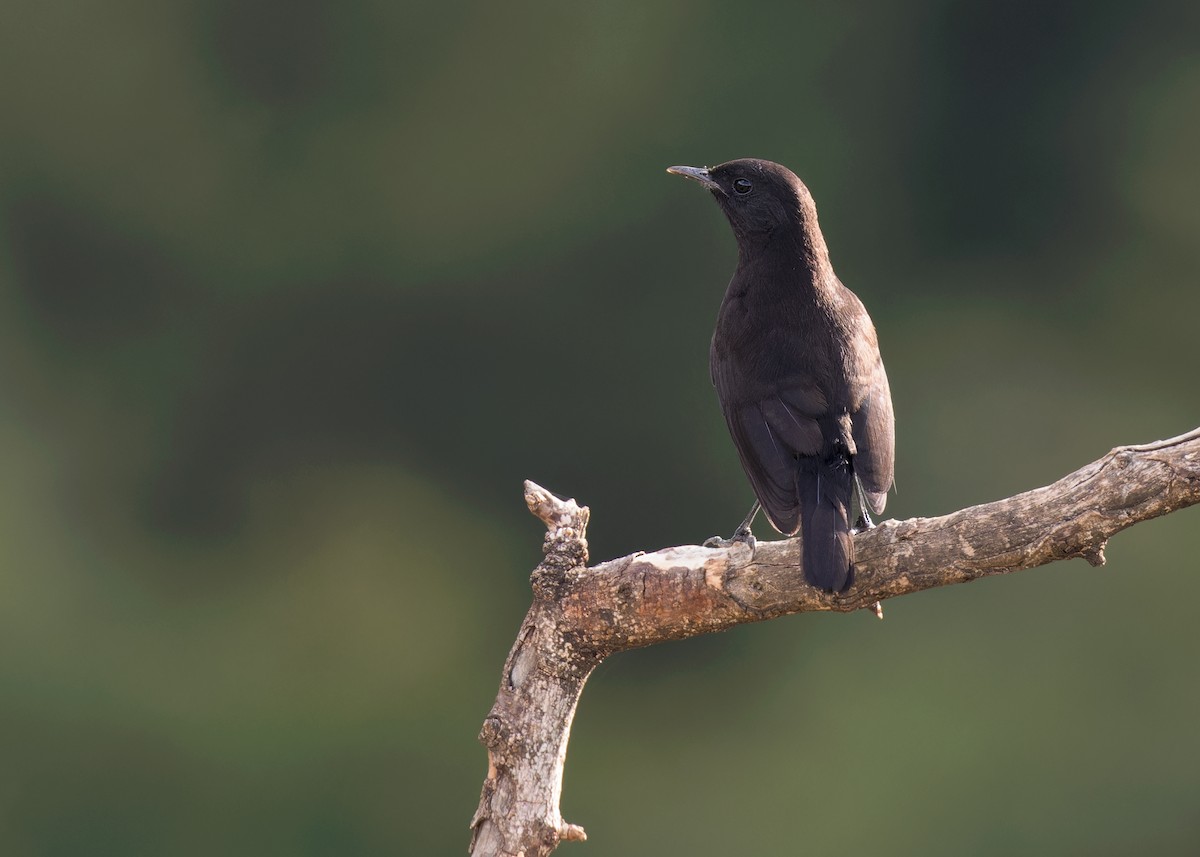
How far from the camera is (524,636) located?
3152mm

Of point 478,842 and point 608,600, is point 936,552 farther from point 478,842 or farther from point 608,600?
point 478,842

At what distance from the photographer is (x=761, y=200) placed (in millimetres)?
3723

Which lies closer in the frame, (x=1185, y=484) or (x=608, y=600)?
(x=1185, y=484)

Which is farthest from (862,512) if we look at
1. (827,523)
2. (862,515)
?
(827,523)

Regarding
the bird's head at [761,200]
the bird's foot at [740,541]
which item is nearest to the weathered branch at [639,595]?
the bird's foot at [740,541]

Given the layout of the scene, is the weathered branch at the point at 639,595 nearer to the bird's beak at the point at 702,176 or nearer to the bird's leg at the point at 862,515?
the bird's leg at the point at 862,515

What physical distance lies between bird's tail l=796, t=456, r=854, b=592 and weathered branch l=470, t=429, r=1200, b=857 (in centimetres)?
7

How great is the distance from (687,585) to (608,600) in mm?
183

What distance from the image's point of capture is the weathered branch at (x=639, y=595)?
2619mm

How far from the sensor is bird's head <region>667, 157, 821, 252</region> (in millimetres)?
3668

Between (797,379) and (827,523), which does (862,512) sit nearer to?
(797,379)

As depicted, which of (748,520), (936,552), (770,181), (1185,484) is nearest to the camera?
(1185,484)

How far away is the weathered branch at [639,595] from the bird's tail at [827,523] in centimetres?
7

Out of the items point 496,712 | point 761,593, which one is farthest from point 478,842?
point 761,593
